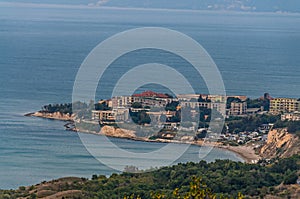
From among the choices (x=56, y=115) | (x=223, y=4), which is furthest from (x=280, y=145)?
(x=223, y=4)

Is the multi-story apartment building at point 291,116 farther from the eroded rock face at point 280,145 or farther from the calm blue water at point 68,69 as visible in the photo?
the calm blue water at point 68,69

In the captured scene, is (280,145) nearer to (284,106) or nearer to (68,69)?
(284,106)

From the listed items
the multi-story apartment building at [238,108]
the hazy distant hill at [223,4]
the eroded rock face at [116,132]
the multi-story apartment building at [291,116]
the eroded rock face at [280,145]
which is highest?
→ the hazy distant hill at [223,4]

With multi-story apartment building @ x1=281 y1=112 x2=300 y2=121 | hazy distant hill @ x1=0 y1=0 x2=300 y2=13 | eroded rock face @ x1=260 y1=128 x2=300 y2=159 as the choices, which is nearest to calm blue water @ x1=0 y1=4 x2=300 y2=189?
eroded rock face @ x1=260 y1=128 x2=300 y2=159

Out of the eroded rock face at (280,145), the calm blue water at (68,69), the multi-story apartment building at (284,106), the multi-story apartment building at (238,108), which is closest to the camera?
the calm blue water at (68,69)

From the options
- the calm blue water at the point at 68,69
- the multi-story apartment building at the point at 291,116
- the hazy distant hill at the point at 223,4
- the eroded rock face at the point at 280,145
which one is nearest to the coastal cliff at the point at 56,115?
the calm blue water at the point at 68,69

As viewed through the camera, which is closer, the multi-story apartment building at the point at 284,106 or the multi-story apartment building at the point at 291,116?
the multi-story apartment building at the point at 291,116

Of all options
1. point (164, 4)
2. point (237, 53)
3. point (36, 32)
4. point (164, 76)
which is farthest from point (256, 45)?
point (164, 4)

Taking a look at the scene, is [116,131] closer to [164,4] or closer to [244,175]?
[244,175]
